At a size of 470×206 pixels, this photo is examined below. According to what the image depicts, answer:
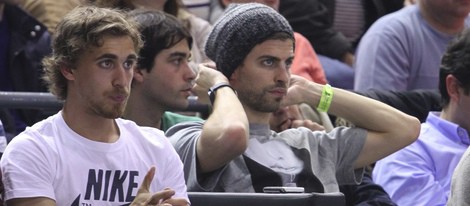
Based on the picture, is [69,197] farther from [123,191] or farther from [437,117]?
[437,117]

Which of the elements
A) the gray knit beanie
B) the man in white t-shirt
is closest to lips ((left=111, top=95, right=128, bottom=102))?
the man in white t-shirt

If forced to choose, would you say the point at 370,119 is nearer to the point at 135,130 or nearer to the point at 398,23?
the point at 135,130

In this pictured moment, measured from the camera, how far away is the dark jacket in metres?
8.34

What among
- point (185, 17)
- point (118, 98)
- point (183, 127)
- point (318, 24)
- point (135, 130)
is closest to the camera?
point (118, 98)

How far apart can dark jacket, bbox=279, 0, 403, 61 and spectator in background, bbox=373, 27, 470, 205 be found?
6.10 ft

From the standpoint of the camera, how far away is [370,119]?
6000 millimetres

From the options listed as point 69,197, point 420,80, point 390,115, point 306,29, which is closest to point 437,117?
point 390,115

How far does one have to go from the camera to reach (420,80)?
7746 millimetres

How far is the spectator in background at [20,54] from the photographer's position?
6.71 meters

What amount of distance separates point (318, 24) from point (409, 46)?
2.65ft

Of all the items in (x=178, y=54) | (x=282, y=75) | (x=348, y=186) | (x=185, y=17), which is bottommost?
(x=348, y=186)

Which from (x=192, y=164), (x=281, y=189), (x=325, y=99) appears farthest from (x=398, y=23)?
(x=281, y=189)

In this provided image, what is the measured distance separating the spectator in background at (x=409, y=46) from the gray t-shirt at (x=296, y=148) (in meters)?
1.75

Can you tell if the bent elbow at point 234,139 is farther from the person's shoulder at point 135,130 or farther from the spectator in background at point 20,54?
the spectator in background at point 20,54
